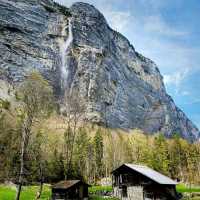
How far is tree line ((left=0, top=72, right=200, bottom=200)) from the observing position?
131ft

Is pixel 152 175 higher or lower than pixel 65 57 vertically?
lower

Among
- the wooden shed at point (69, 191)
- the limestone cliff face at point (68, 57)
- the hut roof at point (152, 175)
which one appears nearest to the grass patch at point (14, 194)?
the wooden shed at point (69, 191)

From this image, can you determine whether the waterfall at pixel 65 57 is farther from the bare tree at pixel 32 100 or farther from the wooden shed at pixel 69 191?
the bare tree at pixel 32 100

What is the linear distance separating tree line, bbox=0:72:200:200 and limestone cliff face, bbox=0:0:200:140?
39681 millimetres

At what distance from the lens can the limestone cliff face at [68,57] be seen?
162375 millimetres

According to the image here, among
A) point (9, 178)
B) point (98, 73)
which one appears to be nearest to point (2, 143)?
point (9, 178)

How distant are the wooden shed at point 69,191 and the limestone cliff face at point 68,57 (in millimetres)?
103694

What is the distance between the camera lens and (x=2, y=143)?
261ft

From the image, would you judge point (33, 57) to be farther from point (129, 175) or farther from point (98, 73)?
→ point (129, 175)

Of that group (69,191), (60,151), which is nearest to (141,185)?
(69,191)

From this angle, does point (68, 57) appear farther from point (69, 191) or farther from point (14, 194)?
point (14, 194)

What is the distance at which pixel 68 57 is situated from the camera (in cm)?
17962

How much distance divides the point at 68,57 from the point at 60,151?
91.9 metres

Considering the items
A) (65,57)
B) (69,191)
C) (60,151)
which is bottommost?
(69,191)
